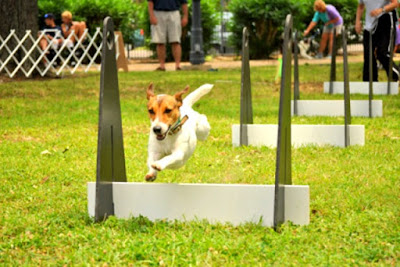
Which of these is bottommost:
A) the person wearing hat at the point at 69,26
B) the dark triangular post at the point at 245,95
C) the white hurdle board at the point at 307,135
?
the white hurdle board at the point at 307,135

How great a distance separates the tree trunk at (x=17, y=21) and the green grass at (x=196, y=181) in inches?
208

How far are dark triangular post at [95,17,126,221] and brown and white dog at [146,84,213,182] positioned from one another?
26 cm

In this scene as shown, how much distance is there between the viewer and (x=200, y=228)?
4.70 meters

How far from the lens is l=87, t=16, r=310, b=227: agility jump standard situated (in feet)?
15.4

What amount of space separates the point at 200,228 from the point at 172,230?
0.16 m

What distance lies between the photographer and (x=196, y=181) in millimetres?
6102

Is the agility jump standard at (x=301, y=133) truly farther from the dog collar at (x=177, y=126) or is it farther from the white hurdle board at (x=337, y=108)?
the dog collar at (x=177, y=126)

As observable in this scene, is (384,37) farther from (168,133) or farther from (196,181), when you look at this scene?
(168,133)

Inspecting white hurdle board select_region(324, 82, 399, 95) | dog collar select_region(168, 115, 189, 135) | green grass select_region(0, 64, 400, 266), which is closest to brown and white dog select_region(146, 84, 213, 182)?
dog collar select_region(168, 115, 189, 135)

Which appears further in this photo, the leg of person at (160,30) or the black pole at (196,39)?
the black pole at (196,39)

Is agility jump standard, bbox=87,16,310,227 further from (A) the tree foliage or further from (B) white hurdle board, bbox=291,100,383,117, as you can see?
(A) the tree foliage

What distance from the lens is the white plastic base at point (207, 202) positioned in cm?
471

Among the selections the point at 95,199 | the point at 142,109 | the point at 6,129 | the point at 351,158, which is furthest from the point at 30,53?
the point at 95,199

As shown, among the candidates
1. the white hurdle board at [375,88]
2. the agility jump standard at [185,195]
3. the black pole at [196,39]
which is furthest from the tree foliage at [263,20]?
the agility jump standard at [185,195]
